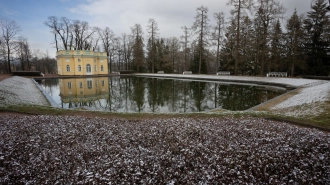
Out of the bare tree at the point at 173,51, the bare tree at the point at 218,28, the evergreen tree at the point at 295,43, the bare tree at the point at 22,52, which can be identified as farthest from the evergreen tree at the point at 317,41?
the bare tree at the point at 22,52

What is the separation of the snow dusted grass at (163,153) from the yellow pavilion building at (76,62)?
33834 mm

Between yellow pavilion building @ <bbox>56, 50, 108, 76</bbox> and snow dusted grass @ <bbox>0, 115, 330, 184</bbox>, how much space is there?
33.8 meters

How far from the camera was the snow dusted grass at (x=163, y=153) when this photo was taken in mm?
3215

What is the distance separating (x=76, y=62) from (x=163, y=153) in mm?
37880

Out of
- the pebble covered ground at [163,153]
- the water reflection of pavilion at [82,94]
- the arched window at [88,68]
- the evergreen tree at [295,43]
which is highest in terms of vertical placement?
the evergreen tree at [295,43]

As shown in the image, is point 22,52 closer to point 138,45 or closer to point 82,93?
point 138,45

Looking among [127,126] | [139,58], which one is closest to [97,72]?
[139,58]

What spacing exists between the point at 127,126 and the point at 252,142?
12.2 feet

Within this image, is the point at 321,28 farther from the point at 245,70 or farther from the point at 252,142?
the point at 252,142

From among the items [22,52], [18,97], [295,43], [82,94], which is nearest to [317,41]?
[295,43]

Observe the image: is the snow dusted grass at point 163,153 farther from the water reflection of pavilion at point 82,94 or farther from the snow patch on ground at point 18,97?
the water reflection of pavilion at point 82,94

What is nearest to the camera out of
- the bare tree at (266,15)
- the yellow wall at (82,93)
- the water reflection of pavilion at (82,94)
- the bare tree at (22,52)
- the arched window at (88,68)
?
the water reflection of pavilion at (82,94)

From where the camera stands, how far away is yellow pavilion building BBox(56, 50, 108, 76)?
35547 mm

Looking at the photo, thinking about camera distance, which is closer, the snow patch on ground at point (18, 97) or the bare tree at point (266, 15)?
the snow patch on ground at point (18, 97)
